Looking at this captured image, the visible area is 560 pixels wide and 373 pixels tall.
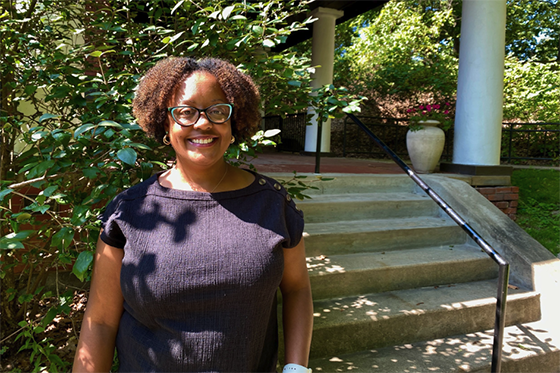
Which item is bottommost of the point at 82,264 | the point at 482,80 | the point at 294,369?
the point at 294,369

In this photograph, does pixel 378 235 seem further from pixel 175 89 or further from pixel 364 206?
pixel 175 89

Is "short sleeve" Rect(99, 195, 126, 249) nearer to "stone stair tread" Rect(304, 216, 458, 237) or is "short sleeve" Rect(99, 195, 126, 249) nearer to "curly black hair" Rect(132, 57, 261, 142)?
"curly black hair" Rect(132, 57, 261, 142)

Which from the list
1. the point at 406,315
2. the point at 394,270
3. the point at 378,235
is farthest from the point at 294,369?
the point at 378,235

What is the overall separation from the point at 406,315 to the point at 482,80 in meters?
4.06

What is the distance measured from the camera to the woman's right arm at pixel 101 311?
1.38 meters

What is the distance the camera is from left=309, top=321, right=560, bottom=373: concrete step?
8.64 feet

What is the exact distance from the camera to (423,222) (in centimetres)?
418

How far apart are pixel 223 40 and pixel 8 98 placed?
1363 millimetres

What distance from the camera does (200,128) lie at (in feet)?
4.68

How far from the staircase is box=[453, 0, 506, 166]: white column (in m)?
1.92

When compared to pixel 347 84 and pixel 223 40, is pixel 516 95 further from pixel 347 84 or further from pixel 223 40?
pixel 223 40

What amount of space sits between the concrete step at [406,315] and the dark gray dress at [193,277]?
4.79 feet

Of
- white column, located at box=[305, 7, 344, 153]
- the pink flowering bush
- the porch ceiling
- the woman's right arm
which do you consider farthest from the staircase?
the porch ceiling

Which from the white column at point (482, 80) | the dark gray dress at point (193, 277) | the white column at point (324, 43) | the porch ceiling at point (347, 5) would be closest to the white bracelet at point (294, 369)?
the dark gray dress at point (193, 277)
